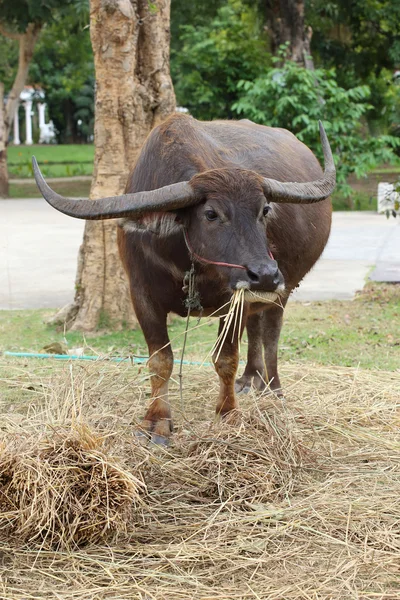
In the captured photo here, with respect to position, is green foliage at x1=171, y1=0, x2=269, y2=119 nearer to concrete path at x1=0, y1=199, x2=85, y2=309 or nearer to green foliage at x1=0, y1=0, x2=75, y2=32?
green foliage at x1=0, y1=0, x2=75, y2=32

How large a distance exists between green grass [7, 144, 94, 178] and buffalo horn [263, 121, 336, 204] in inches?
840

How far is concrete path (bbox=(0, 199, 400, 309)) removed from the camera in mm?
9750

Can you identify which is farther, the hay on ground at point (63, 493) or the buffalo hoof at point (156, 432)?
the buffalo hoof at point (156, 432)

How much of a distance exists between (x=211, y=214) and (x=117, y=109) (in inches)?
143

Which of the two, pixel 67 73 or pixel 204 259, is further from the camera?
pixel 67 73

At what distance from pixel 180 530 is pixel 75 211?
1666 millimetres

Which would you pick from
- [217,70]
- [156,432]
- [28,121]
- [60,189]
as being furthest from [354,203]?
[28,121]

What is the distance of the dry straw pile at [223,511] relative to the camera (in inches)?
127

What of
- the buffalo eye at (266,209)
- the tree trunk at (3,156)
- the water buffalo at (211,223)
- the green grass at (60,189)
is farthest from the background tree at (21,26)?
the buffalo eye at (266,209)

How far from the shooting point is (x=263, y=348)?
6059mm

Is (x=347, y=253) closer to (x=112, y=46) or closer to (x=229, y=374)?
(x=112, y=46)

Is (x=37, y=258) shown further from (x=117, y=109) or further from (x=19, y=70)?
(x=19, y=70)

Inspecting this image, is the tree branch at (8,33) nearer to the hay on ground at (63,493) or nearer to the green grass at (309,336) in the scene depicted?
the green grass at (309,336)

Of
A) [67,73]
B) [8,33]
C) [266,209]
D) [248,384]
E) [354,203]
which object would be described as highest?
[8,33]
